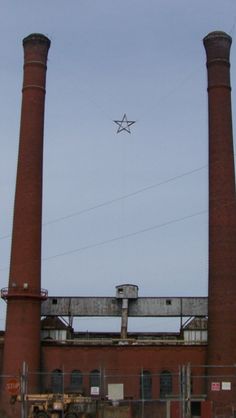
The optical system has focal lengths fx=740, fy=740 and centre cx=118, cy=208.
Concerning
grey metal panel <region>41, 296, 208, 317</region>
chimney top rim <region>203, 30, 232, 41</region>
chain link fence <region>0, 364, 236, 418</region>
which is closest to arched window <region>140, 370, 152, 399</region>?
chain link fence <region>0, 364, 236, 418</region>

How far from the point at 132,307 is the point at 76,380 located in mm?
7770

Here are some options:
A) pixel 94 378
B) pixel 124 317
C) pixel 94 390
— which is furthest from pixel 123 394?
pixel 124 317

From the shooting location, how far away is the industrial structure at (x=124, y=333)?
4400 cm

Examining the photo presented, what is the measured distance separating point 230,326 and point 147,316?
995 centimetres

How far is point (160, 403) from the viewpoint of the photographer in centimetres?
4497

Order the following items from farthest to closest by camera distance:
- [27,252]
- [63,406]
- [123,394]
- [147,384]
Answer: [147,384]
[27,252]
[123,394]
[63,406]

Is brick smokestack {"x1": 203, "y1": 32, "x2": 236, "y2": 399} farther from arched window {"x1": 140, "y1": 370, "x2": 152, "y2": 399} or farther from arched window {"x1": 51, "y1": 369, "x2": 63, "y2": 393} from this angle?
arched window {"x1": 51, "y1": 369, "x2": 63, "y2": 393}

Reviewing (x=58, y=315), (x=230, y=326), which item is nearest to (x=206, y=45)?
(x=230, y=326)

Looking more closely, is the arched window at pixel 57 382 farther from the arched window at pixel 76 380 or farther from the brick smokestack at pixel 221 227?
the brick smokestack at pixel 221 227

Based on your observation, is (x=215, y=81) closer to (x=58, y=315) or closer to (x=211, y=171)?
(x=211, y=171)

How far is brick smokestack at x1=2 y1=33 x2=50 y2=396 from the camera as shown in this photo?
147 ft

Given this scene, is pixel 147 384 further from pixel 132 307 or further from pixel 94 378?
pixel 132 307

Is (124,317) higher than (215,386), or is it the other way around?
(124,317)

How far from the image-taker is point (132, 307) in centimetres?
5278
